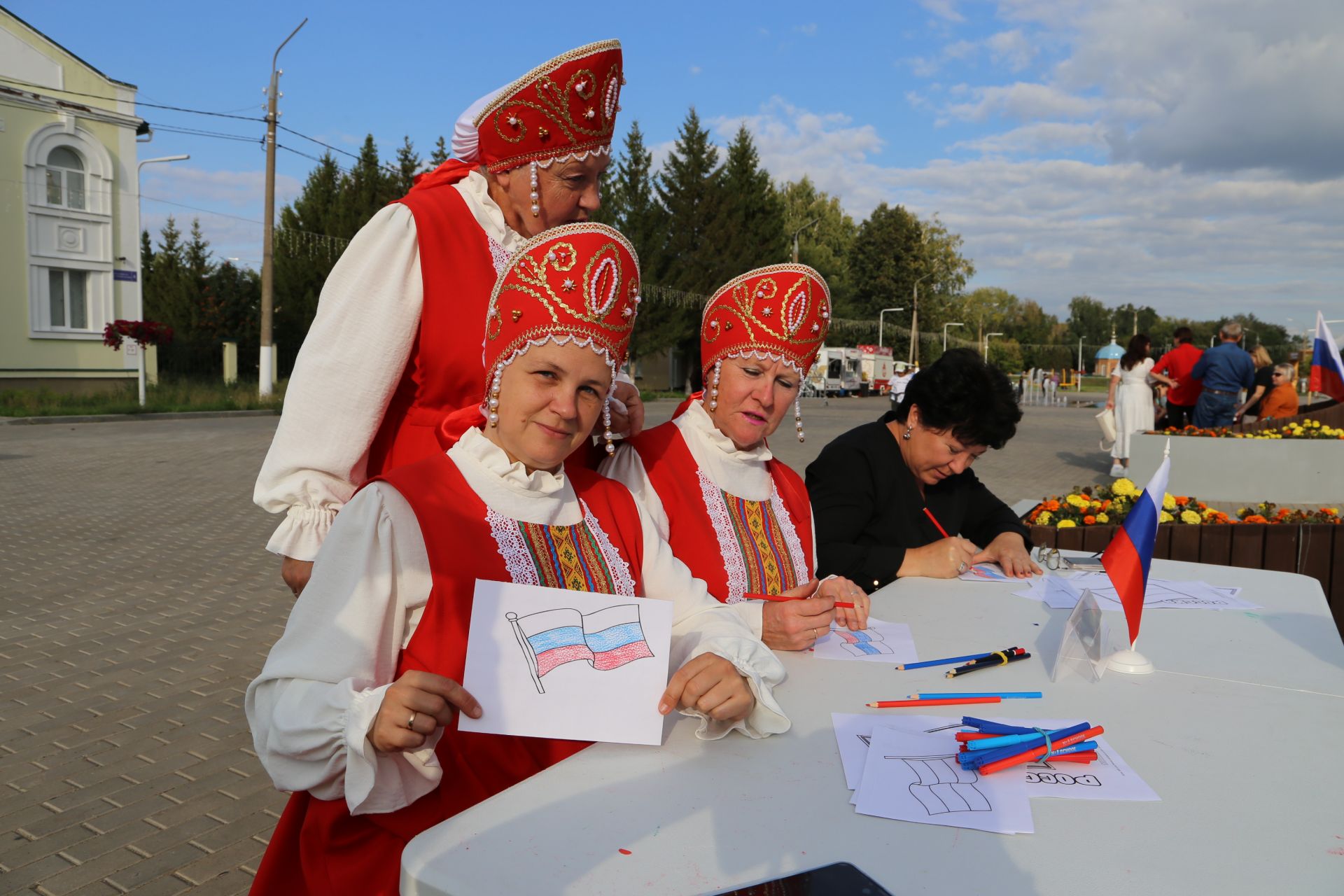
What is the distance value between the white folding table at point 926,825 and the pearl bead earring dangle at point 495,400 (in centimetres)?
75

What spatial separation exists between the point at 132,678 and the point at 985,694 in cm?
471

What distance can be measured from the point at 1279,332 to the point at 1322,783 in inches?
3440

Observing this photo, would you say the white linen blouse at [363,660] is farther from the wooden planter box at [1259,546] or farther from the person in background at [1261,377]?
the person in background at [1261,377]

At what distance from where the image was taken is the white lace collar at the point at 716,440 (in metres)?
2.97

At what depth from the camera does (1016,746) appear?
181cm

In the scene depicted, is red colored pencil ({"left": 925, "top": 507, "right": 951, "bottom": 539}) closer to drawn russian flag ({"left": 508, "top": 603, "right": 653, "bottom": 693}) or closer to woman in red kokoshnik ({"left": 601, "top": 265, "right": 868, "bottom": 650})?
woman in red kokoshnik ({"left": 601, "top": 265, "right": 868, "bottom": 650})

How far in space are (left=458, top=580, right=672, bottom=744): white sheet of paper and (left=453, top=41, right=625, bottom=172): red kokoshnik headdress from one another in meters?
1.22

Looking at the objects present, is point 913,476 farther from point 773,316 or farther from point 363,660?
point 363,660

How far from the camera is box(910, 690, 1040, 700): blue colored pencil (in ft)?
7.31

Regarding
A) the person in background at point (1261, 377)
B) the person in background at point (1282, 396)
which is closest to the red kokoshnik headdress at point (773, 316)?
the person in background at point (1261, 377)

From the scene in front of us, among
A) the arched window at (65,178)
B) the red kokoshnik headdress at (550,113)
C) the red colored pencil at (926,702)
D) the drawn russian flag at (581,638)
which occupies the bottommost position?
the red colored pencil at (926,702)

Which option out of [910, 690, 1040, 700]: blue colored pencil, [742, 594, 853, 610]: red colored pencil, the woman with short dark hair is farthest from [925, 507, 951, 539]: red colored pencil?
[910, 690, 1040, 700]: blue colored pencil

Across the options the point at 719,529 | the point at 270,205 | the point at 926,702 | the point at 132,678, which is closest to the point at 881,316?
the point at 270,205

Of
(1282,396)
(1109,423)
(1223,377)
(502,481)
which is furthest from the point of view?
(1282,396)
